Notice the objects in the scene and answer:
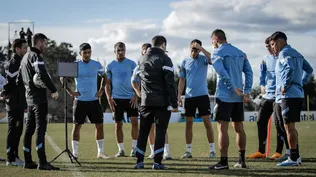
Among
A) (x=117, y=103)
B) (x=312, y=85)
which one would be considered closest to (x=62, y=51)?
(x=312, y=85)

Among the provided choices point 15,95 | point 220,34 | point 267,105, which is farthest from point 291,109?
point 15,95

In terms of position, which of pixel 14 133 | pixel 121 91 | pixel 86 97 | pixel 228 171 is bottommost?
pixel 228 171

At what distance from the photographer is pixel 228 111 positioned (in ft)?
31.3

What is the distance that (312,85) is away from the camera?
86688mm

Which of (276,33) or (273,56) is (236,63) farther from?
(273,56)

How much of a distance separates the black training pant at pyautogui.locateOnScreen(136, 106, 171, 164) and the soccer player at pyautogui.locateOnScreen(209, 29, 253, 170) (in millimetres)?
931

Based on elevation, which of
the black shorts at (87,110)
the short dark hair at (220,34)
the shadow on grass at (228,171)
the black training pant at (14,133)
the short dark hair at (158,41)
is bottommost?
the shadow on grass at (228,171)

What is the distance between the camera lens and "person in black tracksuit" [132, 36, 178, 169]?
9.69 metres

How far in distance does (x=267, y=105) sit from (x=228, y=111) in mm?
3099

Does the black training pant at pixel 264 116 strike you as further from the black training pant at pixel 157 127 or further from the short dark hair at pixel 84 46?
the short dark hair at pixel 84 46

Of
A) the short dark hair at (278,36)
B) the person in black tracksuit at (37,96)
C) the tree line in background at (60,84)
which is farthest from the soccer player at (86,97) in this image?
the tree line in background at (60,84)

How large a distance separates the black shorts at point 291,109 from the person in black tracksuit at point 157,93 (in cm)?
205

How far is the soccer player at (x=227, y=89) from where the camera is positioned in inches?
373

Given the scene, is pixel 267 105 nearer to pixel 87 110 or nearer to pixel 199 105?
pixel 199 105
